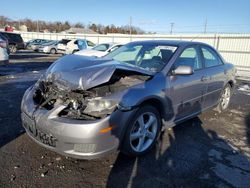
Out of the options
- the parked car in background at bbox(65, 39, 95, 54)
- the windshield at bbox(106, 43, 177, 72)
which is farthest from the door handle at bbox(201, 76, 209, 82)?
the parked car in background at bbox(65, 39, 95, 54)

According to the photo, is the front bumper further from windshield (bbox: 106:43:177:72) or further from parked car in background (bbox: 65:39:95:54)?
parked car in background (bbox: 65:39:95:54)

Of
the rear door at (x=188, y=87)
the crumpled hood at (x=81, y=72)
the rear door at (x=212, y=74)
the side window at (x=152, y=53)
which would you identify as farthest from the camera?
the rear door at (x=212, y=74)

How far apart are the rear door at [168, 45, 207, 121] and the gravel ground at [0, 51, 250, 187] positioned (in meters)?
0.48

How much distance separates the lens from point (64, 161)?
3389 mm

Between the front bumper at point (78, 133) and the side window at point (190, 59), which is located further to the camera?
the side window at point (190, 59)

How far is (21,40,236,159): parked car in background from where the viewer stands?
2941 mm

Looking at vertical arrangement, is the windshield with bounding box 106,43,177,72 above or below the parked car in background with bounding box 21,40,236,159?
above

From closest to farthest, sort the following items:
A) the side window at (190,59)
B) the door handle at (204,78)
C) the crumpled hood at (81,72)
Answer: the crumpled hood at (81,72) < the side window at (190,59) < the door handle at (204,78)

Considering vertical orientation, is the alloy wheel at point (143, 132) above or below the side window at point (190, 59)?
below

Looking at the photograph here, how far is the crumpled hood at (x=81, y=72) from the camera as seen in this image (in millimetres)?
3199

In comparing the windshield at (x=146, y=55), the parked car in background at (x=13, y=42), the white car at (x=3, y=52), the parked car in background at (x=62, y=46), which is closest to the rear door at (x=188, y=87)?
the windshield at (x=146, y=55)

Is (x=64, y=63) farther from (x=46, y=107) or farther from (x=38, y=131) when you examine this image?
(x=38, y=131)

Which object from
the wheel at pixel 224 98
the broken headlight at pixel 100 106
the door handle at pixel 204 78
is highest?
the door handle at pixel 204 78

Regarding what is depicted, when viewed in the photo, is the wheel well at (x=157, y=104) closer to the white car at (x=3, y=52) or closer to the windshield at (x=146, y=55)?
the windshield at (x=146, y=55)
